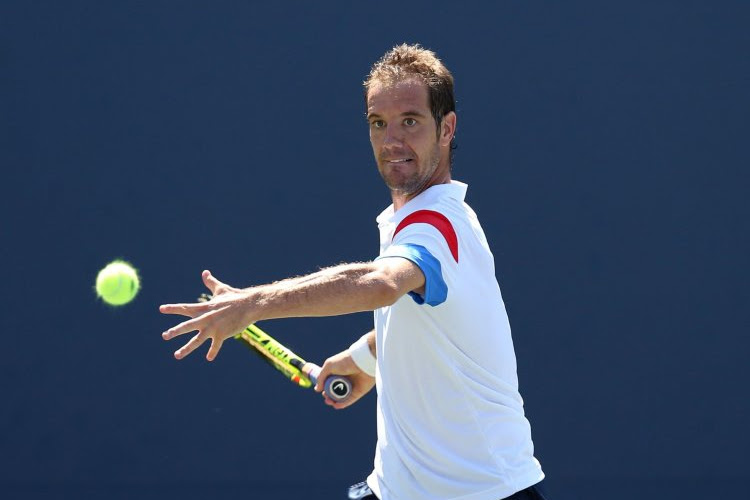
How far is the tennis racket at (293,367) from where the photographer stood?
124 inches

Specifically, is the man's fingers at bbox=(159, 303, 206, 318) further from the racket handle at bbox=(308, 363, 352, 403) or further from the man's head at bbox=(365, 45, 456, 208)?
the racket handle at bbox=(308, 363, 352, 403)

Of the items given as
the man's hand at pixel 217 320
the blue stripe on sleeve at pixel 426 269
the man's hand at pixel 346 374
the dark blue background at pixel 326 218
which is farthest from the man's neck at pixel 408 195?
the dark blue background at pixel 326 218

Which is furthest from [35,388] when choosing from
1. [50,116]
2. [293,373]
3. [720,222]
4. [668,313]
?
[720,222]

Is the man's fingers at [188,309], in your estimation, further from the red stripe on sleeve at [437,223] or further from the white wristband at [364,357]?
the white wristband at [364,357]

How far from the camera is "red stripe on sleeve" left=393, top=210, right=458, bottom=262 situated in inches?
94.8

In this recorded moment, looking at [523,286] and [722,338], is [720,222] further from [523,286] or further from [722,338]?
[523,286]

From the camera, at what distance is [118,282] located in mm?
4270

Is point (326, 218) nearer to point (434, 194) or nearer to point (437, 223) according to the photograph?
point (434, 194)

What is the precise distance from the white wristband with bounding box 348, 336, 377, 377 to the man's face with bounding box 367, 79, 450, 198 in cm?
54

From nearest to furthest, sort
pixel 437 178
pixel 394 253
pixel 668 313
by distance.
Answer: pixel 394 253 < pixel 437 178 < pixel 668 313

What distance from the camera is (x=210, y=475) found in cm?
511

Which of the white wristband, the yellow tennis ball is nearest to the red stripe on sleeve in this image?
the white wristband

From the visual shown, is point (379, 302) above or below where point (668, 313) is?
below

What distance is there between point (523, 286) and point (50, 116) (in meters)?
2.40
